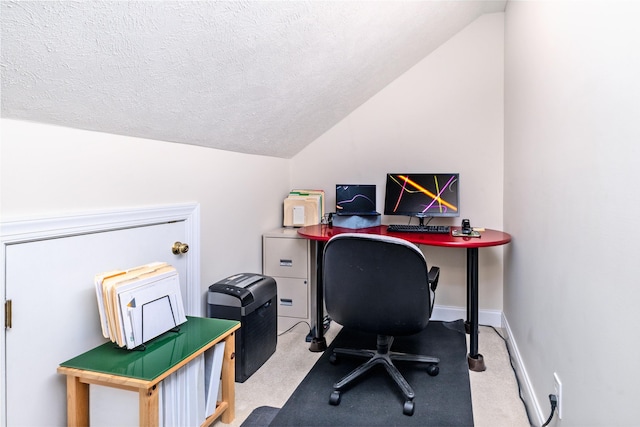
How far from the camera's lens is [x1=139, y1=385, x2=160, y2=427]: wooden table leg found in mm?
1343

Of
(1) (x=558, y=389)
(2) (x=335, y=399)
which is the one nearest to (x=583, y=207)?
(1) (x=558, y=389)

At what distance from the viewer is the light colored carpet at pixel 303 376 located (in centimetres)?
191

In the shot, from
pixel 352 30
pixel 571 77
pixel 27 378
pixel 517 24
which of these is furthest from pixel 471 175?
pixel 27 378

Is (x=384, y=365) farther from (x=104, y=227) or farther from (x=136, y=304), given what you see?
(x=104, y=227)

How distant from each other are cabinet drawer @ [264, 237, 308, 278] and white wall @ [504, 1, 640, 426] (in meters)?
1.48

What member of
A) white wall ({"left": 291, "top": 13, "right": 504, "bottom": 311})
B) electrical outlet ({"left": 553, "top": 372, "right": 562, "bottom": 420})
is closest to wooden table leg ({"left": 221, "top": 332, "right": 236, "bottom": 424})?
electrical outlet ({"left": 553, "top": 372, "right": 562, "bottom": 420})

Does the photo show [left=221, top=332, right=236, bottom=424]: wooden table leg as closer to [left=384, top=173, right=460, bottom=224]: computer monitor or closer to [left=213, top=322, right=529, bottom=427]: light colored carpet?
[left=213, top=322, right=529, bottom=427]: light colored carpet

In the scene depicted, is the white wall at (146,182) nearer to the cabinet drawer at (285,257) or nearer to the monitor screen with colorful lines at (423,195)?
the cabinet drawer at (285,257)

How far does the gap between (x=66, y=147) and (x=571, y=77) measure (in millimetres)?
1886

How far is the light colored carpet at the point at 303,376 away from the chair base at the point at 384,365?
9.7 inches

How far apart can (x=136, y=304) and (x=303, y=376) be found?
1.14 m

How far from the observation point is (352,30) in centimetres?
213

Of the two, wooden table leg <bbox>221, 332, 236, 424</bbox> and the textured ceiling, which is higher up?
the textured ceiling

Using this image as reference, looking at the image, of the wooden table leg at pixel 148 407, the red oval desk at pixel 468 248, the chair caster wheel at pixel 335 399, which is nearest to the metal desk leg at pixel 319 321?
the red oval desk at pixel 468 248
